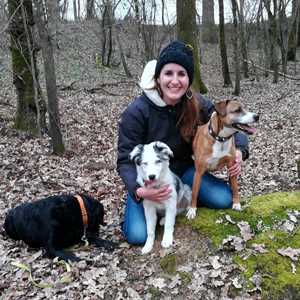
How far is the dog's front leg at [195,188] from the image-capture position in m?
4.65

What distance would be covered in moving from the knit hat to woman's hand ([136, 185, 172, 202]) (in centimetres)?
122

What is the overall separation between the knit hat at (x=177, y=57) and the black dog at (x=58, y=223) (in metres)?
1.88

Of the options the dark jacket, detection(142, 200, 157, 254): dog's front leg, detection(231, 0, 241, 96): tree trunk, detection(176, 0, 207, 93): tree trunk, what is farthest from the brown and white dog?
detection(231, 0, 241, 96): tree trunk

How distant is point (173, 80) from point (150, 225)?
1.57 meters

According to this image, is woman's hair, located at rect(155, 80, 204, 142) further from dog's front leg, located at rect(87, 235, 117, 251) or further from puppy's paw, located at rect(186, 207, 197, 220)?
dog's front leg, located at rect(87, 235, 117, 251)

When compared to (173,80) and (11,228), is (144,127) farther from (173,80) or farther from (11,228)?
(11,228)

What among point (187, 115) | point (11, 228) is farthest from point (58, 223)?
point (187, 115)

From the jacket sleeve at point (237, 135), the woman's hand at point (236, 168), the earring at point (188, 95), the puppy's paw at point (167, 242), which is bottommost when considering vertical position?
the puppy's paw at point (167, 242)

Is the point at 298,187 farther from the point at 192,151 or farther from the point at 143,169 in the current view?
the point at 143,169

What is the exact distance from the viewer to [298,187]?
7.54 metres

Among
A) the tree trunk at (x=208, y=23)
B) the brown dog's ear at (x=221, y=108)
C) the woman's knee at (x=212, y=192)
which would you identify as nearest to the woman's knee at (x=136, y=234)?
the woman's knee at (x=212, y=192)

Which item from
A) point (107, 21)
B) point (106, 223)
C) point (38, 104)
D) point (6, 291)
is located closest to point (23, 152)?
point (38, 104)

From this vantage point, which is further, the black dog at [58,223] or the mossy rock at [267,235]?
the black dog at [58,223]

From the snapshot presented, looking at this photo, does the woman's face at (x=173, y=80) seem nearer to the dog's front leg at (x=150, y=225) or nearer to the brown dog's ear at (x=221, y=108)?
the brown dog's ear at (x=221, y=108)
